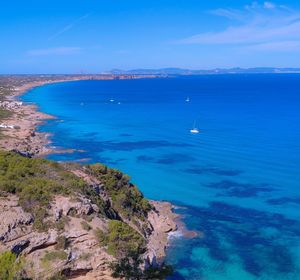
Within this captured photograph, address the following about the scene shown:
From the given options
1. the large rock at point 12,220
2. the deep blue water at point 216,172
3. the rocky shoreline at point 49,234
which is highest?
the large rock at point 12,220

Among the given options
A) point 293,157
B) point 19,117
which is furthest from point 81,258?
point 19,117

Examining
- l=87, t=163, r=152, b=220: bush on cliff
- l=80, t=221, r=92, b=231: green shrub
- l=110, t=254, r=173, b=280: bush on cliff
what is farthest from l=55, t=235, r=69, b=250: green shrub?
l=87, t=163, r=152, b=220: bush on cliff

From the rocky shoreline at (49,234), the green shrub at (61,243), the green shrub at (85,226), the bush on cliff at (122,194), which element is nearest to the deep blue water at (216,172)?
the rocky shoreline at (49,234)

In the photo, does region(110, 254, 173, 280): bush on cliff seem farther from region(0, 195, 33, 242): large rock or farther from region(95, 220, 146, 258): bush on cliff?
region(0, 195, 33, 242): large rock

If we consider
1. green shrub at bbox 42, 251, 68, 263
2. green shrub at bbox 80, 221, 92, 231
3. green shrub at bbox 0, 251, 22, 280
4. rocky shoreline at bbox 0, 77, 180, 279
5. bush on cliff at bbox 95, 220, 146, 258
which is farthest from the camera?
green shrub at bbox 80, 221, 92, 231

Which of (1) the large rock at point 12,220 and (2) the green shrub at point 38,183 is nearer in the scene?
(1) the large rock at point 12,220

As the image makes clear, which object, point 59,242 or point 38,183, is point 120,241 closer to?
point 59,242

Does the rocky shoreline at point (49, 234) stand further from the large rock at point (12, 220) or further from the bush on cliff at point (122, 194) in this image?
the bush on cliff at point (122, 194)

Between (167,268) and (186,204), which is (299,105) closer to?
(186,204)
